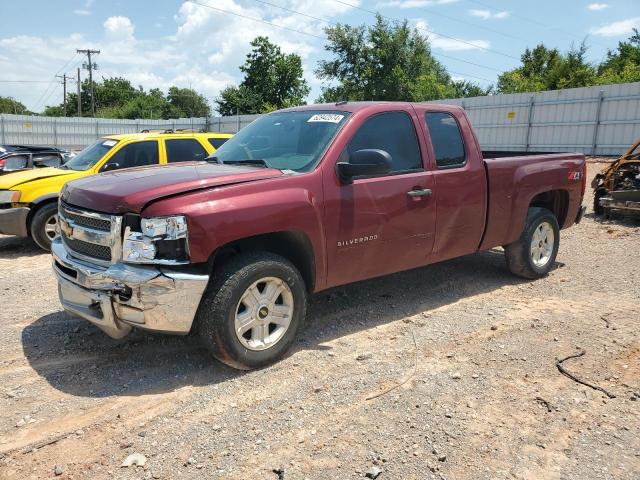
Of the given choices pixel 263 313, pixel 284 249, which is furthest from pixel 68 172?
pixel 263 313

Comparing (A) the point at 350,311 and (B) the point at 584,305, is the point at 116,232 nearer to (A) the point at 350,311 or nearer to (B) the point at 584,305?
(A) the point at 350,311

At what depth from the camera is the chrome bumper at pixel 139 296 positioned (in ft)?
11.3

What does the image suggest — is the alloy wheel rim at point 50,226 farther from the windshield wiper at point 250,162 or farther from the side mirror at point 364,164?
the side mirror at point 364,164

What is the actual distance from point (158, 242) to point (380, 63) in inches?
1661

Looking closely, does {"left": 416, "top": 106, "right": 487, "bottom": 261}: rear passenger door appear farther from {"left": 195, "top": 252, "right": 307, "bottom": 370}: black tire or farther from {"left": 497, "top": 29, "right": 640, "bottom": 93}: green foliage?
{"left": 497, "top": 29, "right": 640, "bottom": 93}: green foliage

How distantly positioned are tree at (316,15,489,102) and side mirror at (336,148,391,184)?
127 feet

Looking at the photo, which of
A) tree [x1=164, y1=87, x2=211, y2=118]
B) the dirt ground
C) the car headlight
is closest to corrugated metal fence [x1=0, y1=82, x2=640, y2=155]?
the dirt ground

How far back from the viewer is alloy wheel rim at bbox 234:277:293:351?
3787mm

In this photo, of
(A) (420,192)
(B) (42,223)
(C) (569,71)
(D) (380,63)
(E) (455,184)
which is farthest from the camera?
(D) (380,63)

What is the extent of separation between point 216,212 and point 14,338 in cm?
238

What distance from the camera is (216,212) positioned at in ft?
11.6

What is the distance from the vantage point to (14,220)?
7.65m

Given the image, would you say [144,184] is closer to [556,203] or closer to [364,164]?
[364,164]

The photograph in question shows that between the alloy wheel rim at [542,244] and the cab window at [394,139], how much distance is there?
223 cm
